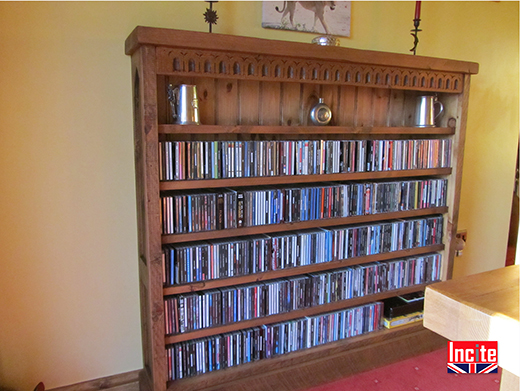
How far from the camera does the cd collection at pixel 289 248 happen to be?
65.8 inches

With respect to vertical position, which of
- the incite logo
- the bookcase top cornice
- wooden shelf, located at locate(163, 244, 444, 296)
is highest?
the bookcase top cornice

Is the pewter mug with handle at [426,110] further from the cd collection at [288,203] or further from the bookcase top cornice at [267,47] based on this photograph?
the cd collection at [288,203]

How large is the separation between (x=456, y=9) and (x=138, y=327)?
2426mm

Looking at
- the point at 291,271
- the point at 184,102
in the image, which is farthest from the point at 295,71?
the point at 291,271

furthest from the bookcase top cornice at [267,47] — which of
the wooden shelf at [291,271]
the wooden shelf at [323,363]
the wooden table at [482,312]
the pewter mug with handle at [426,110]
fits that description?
the wooden shelf at [323,363]

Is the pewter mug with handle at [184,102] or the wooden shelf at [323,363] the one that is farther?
the wooden shelf at [323,363]

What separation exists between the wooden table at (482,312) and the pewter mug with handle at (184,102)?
1.24 meters

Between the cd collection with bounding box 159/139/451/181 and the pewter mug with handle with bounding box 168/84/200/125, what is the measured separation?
0.10m

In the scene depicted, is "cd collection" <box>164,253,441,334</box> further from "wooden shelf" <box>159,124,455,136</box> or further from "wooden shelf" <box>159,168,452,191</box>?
"wooden shelf" <box>159,124,455,136</box>

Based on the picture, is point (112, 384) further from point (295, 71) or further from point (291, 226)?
point (295, 71)

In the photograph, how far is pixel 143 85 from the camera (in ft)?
4.82

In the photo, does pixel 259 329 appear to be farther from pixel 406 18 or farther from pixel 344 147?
pixel 406 18

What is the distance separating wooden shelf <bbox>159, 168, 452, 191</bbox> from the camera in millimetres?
1592

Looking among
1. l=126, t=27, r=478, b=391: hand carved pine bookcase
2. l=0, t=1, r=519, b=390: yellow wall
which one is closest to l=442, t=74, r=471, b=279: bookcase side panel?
l=126, t=27, r=478, b=391: hand carved pine bookcase
